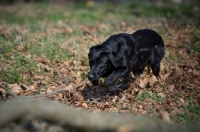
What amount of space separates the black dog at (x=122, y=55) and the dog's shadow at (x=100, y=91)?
0.34 m

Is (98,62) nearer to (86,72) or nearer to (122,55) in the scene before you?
(122,55)

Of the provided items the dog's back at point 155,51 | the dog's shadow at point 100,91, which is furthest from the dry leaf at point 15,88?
the dog's back at point 155,51

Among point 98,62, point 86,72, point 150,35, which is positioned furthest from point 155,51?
point 98,62

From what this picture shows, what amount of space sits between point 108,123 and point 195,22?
1017cm

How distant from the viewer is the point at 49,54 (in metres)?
7.80

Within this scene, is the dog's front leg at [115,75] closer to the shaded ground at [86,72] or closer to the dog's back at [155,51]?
the shaded ground at [86,72]

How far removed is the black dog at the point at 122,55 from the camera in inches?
240

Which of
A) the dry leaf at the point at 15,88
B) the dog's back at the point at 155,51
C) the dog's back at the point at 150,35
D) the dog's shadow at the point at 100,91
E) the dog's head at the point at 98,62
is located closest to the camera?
the dry leaf at the point at 15,88

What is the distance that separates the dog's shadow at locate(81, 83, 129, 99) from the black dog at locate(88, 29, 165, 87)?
344mm

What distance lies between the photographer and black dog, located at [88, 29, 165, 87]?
6.11 m

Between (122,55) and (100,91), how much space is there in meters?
0.96

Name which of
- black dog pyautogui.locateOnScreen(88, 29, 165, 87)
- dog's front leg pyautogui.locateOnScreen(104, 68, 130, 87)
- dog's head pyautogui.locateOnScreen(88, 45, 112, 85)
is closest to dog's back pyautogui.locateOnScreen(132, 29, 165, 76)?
black dog pyautogui.locateOnScreen(88, 29, 165, 87)

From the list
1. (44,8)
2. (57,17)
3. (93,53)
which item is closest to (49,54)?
(93,53)

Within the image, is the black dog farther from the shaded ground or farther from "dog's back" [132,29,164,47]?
the shaded ground
